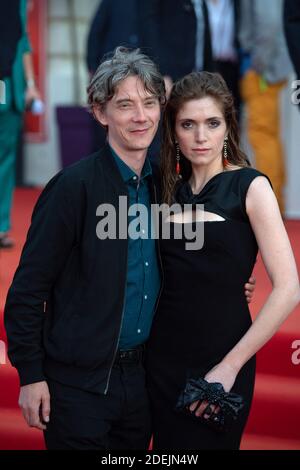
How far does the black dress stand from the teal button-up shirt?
0.03 metres

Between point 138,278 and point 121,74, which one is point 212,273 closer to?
point 138,278

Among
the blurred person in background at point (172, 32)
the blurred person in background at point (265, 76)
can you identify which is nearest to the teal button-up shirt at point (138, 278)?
the blurred person in background at point (172, 32)

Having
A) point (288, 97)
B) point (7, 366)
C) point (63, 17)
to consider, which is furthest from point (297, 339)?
point (63, 17)

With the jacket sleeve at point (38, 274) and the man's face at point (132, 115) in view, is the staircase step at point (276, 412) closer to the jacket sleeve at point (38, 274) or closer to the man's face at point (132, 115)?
the jacket sleeve at point (38, 274)

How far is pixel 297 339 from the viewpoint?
3570mm

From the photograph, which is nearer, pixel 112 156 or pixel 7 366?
pixel 112 156

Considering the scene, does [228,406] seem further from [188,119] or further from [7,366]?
[7,366]

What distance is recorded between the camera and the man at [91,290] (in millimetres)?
2422

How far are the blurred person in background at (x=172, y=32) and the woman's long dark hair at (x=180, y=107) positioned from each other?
249cm

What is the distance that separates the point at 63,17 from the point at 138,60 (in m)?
5.30

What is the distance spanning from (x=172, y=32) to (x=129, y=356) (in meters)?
3.16

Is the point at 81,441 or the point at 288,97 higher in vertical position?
the point at 288,97

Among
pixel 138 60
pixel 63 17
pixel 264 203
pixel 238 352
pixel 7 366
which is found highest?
pixel 63 17
